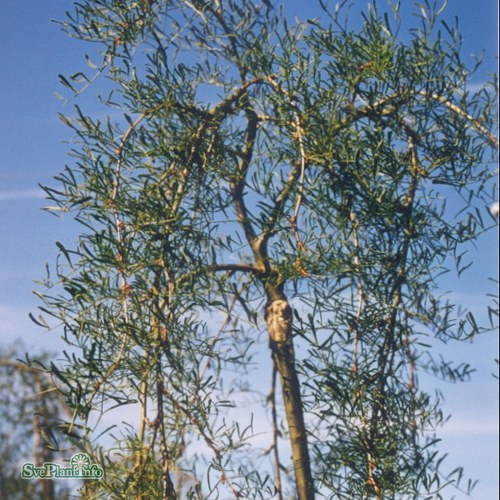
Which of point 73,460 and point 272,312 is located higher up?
point 272,312

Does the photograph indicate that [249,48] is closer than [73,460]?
No

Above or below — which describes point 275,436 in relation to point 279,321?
below

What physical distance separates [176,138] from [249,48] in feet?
0.50

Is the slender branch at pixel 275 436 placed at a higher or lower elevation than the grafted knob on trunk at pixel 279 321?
lower

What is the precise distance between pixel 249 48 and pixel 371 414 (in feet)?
1.45

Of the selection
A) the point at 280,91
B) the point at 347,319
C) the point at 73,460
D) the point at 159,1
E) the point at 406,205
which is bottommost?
the point at 73,460

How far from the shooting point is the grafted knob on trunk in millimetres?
776

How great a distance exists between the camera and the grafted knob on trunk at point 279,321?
2.55ft

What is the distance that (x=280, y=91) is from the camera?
80cm

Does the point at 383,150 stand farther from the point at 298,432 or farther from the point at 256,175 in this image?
the point at 298,432

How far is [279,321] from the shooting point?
78cm

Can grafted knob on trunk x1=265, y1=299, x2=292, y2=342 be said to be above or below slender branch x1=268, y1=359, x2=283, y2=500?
above

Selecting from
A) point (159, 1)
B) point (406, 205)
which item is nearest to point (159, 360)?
point (406, 205)

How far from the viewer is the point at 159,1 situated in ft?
2.81
